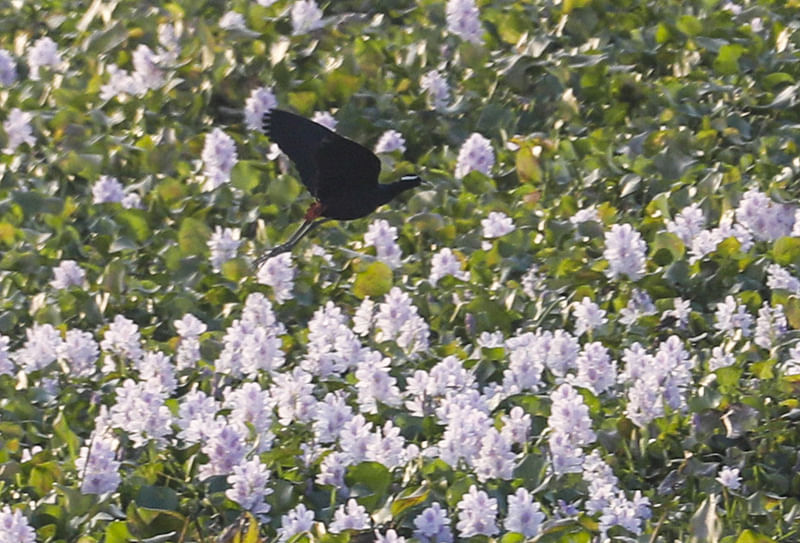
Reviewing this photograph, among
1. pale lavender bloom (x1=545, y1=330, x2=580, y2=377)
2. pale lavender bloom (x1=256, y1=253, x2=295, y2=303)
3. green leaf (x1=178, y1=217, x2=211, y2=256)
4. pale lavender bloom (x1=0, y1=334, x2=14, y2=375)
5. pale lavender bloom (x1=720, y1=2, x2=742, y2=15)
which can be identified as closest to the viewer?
pale lavender bloom (x1=545, y1=330, x2=580, y2=377)

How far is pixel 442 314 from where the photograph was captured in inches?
186

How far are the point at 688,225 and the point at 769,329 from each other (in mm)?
593

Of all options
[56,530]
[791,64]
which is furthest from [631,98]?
[56,530]

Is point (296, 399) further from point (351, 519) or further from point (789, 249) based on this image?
point (789, 249)

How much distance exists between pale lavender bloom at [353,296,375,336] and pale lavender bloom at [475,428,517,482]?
839 millimetres

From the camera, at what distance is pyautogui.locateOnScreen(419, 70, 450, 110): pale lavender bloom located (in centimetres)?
584

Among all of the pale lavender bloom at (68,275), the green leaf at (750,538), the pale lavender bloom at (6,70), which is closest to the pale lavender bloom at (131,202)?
the pale lavender bloom at (68,275)

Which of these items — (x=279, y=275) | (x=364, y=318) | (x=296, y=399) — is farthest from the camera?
(x=279, y=275)

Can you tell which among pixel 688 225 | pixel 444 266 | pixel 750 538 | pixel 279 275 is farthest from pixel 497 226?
pixel 750 538

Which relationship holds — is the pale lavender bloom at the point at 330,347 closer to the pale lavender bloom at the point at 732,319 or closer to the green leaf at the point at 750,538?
the pale lavender bloom at the point at 732,319

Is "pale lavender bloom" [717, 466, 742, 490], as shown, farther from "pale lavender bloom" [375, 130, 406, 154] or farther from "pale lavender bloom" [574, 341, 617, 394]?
"pale lavender bloom" [375, 130, 406, 154]

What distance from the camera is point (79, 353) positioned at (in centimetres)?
441

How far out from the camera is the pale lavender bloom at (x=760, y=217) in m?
4.75

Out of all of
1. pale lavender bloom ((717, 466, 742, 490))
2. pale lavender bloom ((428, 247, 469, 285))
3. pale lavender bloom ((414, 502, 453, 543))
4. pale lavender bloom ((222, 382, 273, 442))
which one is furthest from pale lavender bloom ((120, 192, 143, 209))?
→ pale lavender bloom ((717, 466, 742, 490))
